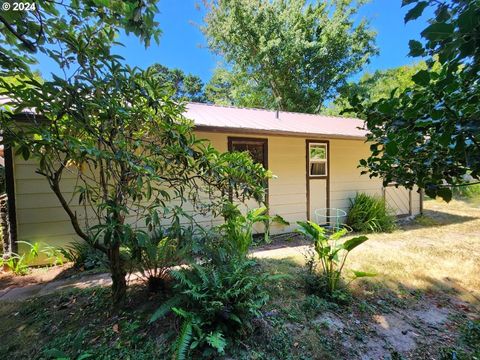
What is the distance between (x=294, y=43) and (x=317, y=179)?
430 inches

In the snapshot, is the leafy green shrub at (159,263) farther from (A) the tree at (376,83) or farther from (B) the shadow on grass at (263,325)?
(A) the tree at (376,83)

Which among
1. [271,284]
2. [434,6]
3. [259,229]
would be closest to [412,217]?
[259,229]

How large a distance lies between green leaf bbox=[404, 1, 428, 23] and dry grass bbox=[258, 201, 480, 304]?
3808 millimetres

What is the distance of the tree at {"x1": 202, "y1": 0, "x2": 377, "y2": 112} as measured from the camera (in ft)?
49.4

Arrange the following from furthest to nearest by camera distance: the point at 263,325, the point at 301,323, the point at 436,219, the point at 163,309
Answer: the point at 436,219 → the point at 301,323 → the point at 263,325 → the point at 163,309

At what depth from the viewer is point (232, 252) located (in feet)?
11.1

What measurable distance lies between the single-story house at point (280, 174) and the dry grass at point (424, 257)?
1.39 m

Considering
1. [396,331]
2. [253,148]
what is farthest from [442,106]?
[253,148]

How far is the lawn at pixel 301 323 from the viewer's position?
2367mm

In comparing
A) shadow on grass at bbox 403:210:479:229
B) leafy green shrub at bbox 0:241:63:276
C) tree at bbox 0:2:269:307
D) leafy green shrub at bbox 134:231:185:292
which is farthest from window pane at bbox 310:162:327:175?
leafy green shrub at bbox 0:241:63:276

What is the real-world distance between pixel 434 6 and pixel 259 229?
19.1 ft

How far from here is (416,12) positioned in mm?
1097

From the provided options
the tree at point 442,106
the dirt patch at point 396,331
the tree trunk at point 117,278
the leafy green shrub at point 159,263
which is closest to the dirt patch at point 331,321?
the dirt patch at point 396,331

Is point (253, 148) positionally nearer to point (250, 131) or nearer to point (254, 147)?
point (254, 147)
